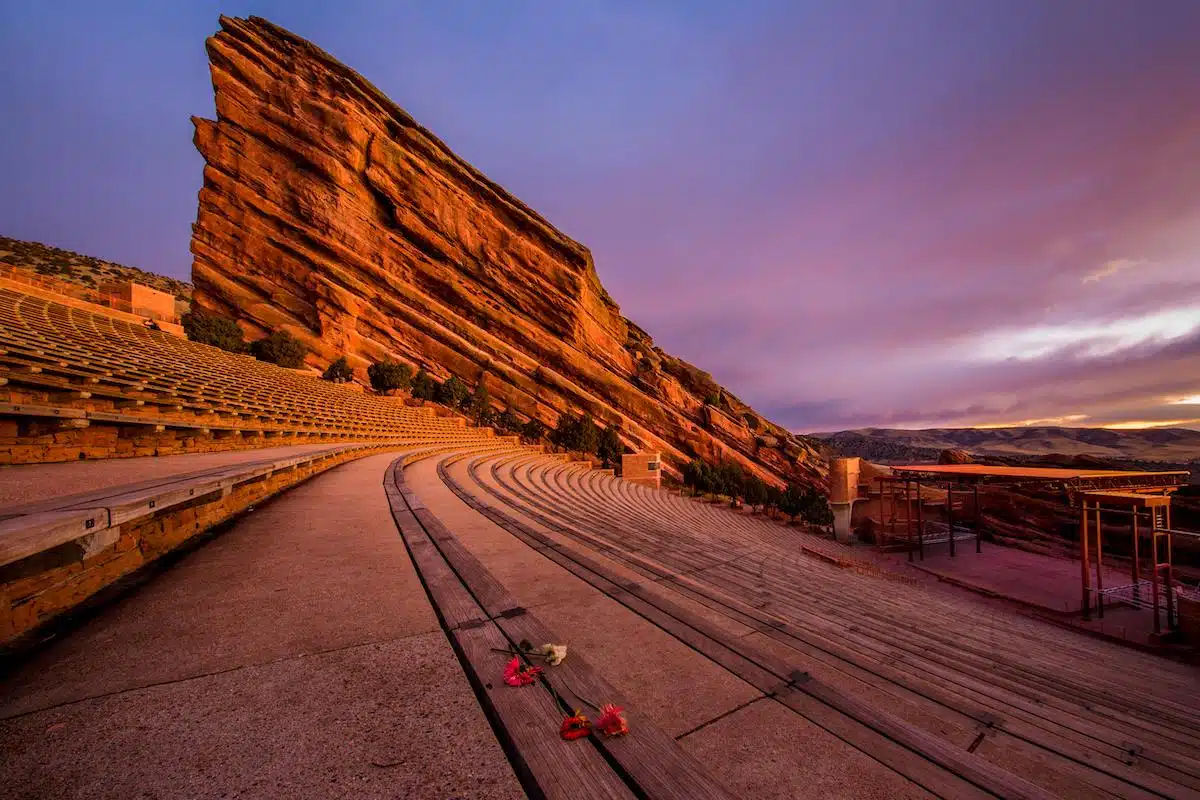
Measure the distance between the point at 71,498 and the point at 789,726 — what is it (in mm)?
4466

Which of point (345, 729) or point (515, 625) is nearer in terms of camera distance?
point (345, 729)

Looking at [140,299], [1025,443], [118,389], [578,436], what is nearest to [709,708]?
[118,389]

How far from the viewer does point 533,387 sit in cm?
3819

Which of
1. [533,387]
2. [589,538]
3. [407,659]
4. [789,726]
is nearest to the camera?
[789,726]

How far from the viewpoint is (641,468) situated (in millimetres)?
29875

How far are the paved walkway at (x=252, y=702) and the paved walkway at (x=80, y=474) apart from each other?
1.22 m

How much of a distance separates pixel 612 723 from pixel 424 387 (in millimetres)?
32966

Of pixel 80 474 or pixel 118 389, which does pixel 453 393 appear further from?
pixel 80 474

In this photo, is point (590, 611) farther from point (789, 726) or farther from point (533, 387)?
point (533, 387)

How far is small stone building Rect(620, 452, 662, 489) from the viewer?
29.3m

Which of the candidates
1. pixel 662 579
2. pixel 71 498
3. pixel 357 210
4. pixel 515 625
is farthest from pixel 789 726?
pixel 357 210

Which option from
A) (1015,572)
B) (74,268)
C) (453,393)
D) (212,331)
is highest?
(74,268)

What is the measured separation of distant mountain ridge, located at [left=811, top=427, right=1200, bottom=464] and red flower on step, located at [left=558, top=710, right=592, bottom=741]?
84.5 m

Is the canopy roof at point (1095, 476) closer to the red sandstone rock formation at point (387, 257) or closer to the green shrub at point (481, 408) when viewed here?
the red sandstone rock formation at point (387, 257)
